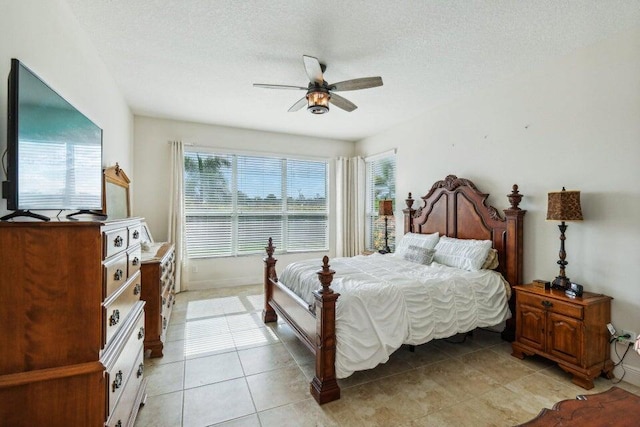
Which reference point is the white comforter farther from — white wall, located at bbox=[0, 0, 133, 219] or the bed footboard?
white wall, located at bbox=[0, 0, 133, 219]

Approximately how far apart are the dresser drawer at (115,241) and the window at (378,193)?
4281mm

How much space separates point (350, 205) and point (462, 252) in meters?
2.99

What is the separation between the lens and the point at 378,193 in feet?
19.1

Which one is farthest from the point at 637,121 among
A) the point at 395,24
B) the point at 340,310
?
the point at 340,310

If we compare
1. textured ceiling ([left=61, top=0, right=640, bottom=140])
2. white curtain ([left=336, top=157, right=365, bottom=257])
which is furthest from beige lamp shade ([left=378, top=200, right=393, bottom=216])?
textured ceiling ([left=61, top=0, right=640, bottom=140])

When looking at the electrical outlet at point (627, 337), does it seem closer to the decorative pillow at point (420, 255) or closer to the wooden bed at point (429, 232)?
the wooden bed at point (429, 232)

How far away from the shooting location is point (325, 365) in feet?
7.18

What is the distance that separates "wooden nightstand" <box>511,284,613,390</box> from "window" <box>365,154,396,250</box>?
2709 mm

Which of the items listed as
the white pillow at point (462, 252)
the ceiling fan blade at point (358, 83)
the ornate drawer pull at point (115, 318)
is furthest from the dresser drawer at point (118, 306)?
the white pillow at point (462, 252)

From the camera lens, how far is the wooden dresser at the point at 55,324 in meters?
1.12

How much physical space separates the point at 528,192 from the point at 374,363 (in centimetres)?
240

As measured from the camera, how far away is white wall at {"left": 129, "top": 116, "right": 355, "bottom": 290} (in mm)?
4844

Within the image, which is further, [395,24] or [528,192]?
[528,192]

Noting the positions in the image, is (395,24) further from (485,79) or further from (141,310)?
(141,310)
